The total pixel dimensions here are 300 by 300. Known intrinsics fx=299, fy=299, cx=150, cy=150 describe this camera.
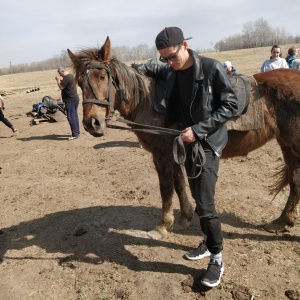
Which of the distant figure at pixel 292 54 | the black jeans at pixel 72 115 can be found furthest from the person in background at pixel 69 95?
the distant figure at pixel 292 54

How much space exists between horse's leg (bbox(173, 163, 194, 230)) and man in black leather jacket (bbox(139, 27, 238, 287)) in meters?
0.98

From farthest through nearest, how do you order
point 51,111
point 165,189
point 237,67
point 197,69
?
1. point 237,67
2. point 51,111
3. point 165,189
4. point 197,69

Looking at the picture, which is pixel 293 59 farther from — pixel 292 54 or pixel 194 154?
pixel 194 154

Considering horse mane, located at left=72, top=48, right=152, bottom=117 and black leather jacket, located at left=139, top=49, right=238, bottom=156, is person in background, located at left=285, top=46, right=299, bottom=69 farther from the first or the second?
black leather jacket, located at left=139, top=49, right=238, bottom=156

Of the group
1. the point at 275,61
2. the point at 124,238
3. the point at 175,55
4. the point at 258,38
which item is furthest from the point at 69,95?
the point at 258,38

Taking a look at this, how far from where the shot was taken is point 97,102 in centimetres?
308

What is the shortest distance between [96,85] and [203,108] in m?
1.24

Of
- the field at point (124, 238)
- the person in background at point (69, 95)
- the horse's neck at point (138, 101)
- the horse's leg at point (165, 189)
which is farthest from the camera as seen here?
the person in background at point (69, 95)

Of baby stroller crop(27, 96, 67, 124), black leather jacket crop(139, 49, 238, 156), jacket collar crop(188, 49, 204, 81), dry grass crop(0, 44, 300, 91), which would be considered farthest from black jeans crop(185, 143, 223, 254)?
dry grass crop(0, 44, 300, 91)

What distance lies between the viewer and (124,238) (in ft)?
13.0

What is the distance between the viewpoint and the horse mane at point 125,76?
3259 millimetres

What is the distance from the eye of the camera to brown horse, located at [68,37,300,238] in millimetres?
3150

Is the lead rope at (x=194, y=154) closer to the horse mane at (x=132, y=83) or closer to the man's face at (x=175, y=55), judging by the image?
the man's face at (x=175, y=55)

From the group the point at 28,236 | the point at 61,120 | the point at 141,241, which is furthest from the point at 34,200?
the point at 61,120
